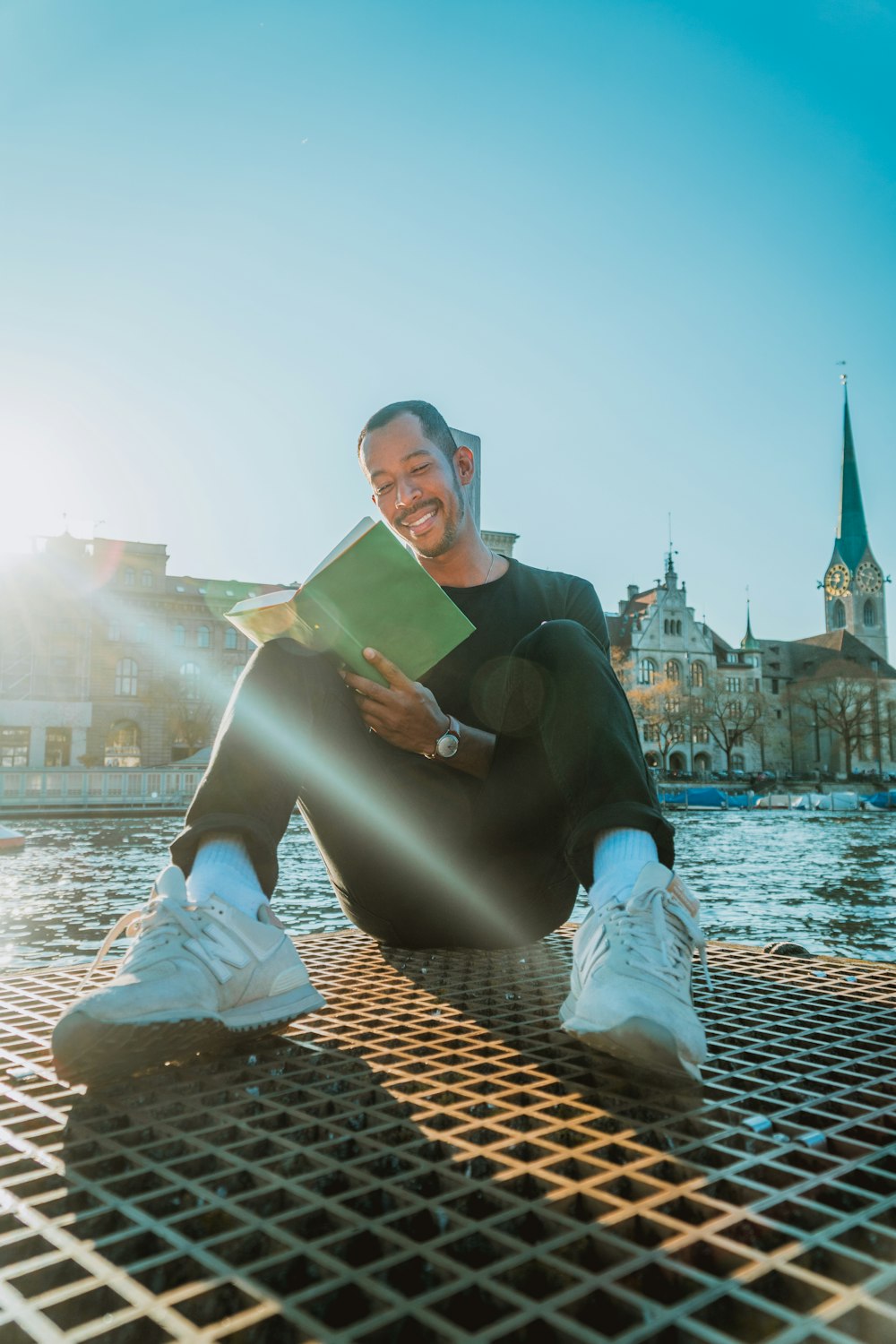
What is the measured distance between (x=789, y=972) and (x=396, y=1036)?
902mm

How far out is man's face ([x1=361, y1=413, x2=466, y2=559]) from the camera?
6.77 ft

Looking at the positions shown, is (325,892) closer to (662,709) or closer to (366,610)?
(366,610)

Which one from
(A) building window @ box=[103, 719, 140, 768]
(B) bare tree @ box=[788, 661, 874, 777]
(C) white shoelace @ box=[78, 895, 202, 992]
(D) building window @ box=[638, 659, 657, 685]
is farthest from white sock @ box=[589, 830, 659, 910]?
(B) bare tree @ box=[788, 661, 874, 777]

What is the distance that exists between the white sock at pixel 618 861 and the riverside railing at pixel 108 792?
636 inches

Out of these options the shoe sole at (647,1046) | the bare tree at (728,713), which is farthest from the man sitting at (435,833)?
the bare tree at (728,713)

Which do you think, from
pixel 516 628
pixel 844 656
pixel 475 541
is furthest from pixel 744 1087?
pixel 844 656

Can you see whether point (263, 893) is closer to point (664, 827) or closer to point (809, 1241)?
point (664, 827)

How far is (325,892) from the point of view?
483cm

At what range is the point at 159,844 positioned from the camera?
29.3 ft

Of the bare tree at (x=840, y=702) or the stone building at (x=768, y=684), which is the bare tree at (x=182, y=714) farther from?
the bare tree at (x=840, y=702)

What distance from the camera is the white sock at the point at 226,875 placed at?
1175 millimetres

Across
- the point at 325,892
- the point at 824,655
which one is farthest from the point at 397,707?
the point at 824,655

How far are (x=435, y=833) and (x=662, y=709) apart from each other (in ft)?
147

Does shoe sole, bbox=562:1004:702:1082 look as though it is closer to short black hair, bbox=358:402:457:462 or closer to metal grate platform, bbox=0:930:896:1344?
metal grate platform, bbox=0:930:896:1344
